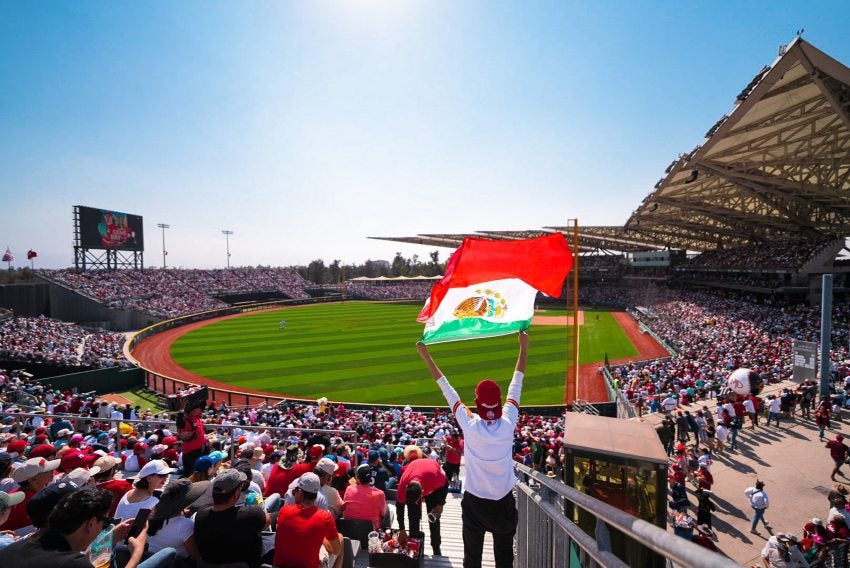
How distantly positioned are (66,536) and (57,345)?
32.7 meters

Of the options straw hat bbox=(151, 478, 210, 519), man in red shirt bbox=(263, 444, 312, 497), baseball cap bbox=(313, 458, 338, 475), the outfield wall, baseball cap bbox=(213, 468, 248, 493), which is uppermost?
baseball cap bbox=(213, 468, 248, 493)

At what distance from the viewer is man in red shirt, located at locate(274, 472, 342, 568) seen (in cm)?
350

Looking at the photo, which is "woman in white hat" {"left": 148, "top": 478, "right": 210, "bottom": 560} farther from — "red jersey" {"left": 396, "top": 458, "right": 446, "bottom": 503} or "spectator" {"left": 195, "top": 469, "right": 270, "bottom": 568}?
"red jersey" {"left": 396, "top": 458, "right": 446, "bottom": 503}

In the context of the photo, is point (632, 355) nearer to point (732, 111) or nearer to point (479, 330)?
point (732, 111)

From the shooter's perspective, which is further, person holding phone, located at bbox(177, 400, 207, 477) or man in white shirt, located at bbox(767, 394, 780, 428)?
man in white shirt, located at bbox(767, 394, 780, 428)

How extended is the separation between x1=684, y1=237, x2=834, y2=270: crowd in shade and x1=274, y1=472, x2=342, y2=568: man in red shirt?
3957 cm

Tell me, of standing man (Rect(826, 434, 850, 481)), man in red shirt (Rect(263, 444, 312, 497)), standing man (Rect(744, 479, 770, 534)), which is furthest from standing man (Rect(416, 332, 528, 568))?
standing man (Rect(826, 434, 850, 481))

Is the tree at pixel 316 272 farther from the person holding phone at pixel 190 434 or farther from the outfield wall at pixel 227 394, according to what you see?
the person holding phone at pixel 190 434

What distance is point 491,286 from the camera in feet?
23.4

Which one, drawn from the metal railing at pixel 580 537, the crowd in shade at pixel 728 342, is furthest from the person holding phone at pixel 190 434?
the crowd in shade at pixel 728 342

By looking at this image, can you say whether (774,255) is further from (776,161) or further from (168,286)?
(168,286)

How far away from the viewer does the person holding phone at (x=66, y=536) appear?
7.69 feet

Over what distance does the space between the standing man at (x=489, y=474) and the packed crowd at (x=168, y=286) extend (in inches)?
1984

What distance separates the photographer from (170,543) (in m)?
3.56
